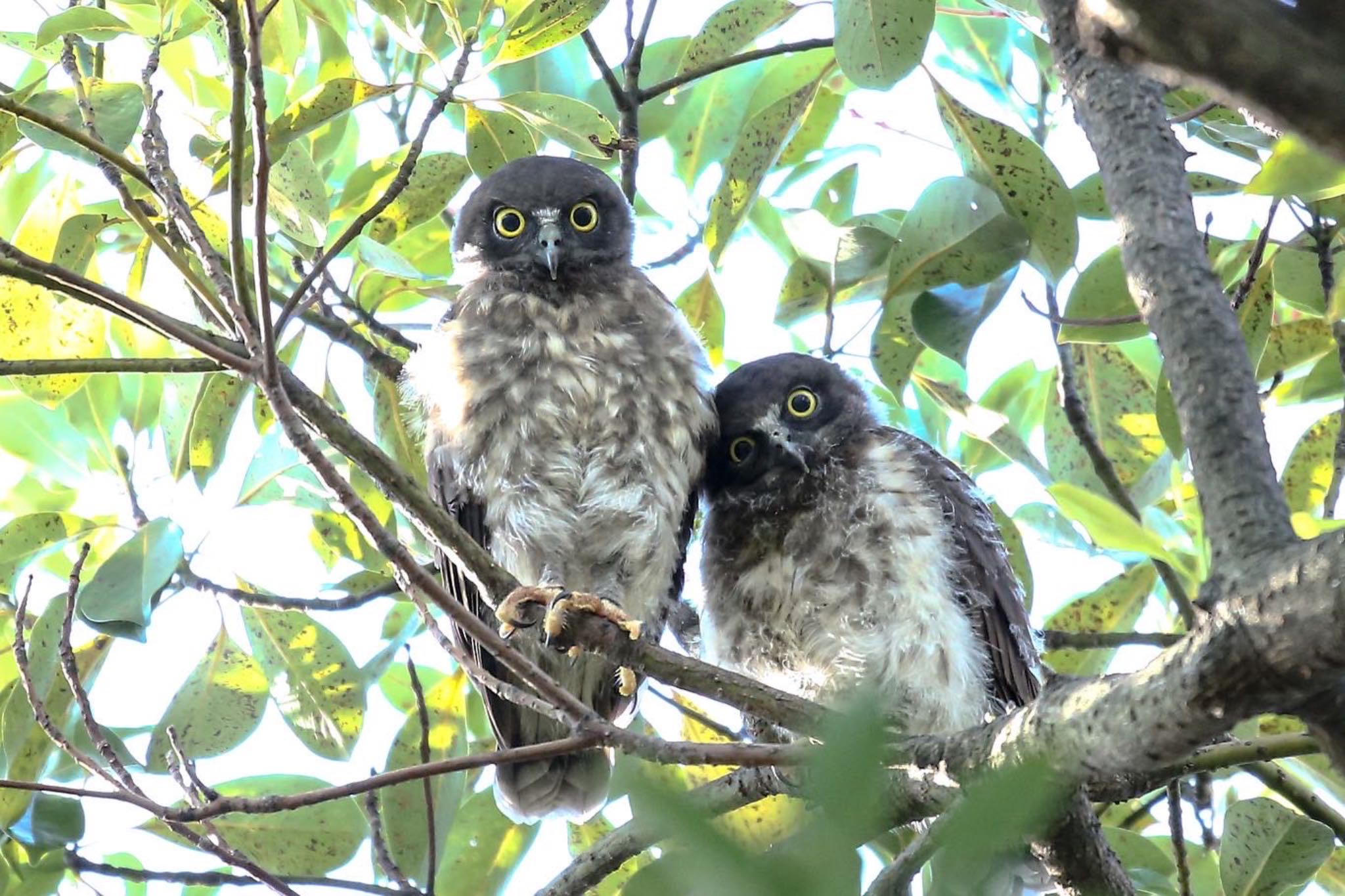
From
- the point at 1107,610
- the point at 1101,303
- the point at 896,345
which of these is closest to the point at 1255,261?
the point at 1101,303

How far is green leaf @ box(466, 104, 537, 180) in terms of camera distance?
12.3 feet

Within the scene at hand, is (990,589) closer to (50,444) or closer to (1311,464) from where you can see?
(1311,464)

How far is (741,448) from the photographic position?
13.9 ft

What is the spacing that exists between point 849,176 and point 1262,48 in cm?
360

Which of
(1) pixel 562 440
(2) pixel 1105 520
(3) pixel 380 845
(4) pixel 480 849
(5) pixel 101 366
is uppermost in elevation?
(1) pixel 562 440

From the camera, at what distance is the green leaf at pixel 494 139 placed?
374cm

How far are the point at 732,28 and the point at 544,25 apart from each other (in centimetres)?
74

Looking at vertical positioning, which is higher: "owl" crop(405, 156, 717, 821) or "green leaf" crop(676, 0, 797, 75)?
"green leaf" crop(676, 0, 797, 75)

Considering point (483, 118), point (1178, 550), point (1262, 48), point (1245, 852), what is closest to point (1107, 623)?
point (1245, 852)

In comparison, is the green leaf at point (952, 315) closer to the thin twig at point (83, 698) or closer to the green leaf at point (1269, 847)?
the green leaf at point (1269, 847)

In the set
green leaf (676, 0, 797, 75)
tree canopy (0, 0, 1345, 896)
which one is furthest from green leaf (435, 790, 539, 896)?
green leaf (676, 0, 797, 75)

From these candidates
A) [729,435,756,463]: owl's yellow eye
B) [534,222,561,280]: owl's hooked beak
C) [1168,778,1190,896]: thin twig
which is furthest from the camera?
[729,435,756,463]: owl's yellow eye

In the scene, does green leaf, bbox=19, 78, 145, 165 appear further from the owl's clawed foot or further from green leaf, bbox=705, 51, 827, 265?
green leaf, bbox=705, 51, 827, 265

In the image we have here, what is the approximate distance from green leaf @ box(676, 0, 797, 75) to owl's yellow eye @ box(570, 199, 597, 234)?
2.23 ft
